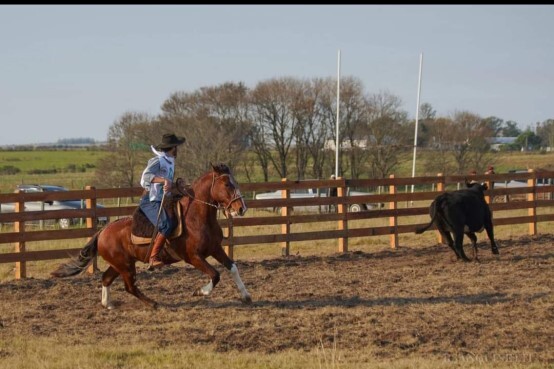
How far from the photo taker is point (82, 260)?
10008mm

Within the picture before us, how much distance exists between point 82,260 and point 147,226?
1.10 meters

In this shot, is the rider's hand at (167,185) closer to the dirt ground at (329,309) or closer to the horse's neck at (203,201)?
the horse's neck at (203,201)

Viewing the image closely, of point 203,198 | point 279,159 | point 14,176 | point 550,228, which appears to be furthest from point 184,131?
point 203,198

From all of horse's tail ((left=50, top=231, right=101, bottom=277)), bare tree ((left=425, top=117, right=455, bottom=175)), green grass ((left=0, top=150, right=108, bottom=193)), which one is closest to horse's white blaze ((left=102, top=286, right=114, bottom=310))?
horse's tail ((left=50, top=231, right=101, bottom=277))

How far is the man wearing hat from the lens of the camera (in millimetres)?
9523

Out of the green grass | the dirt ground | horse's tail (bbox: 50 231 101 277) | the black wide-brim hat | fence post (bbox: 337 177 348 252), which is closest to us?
the dirt ground

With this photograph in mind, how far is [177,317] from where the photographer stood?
888 cm

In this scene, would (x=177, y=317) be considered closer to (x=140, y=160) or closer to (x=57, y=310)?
(x=57, y=310)

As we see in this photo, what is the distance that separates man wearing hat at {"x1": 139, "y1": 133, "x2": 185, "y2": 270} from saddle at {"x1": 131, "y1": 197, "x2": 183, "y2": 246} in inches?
2.2

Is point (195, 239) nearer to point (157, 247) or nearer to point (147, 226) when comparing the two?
point (157, 247)

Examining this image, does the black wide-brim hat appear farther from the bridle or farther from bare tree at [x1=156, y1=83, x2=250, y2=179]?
bare tree at [x1=156, y1=83, x2=250, y2=179]

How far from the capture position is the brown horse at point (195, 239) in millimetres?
9516

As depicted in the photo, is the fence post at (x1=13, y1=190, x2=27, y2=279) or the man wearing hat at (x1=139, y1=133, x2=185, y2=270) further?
the fence post at (x1=13, y1=190, x2=27, y2=279)

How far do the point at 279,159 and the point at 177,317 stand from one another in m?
32.1
